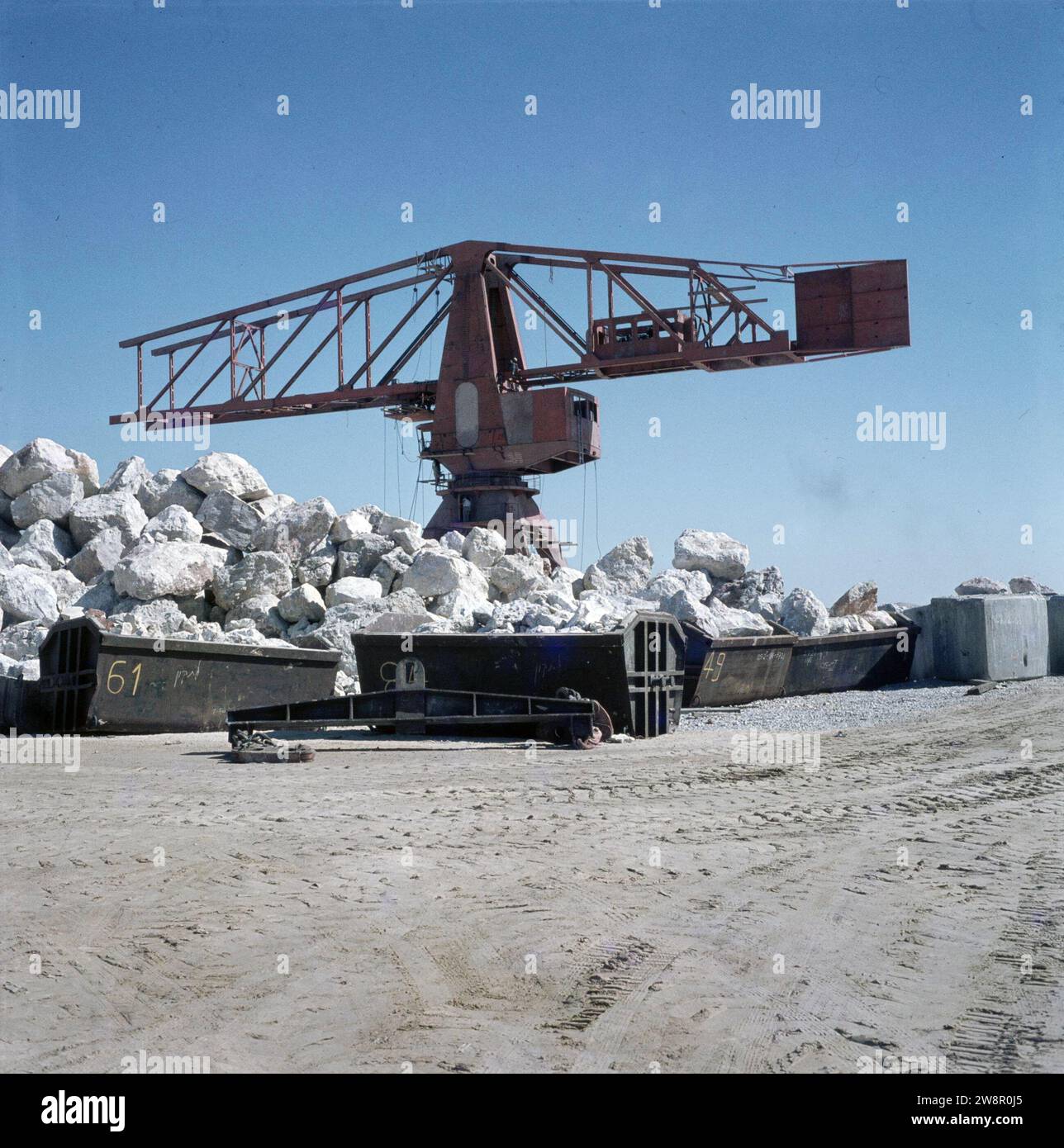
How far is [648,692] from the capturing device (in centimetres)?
1221

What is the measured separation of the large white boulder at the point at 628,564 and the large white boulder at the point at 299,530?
21.0ft

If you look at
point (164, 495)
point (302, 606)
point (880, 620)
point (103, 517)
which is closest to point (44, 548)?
point (103, 517)

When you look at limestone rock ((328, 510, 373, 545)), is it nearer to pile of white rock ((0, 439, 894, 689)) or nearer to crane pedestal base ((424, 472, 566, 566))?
pile of white rock ((0, 439, 894, 689))

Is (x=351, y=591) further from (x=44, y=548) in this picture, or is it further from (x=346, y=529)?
(x=44, y=548)

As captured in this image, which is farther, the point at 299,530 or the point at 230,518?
the point at 230,518

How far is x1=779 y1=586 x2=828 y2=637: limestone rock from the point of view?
21.2m

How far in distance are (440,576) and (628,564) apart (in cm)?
881

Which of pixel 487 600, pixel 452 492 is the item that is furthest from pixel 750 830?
pixel 452 492

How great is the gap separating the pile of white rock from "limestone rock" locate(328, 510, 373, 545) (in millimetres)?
37

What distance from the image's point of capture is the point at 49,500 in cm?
2631

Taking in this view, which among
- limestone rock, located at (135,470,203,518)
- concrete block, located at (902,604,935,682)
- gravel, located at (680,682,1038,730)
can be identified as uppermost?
limestone rock, located at (135,470,203,518)

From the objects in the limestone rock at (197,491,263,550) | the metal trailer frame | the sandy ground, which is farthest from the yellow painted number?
the limestone rock at (197,491,263,550)

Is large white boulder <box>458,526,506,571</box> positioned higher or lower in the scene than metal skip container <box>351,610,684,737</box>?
higher
